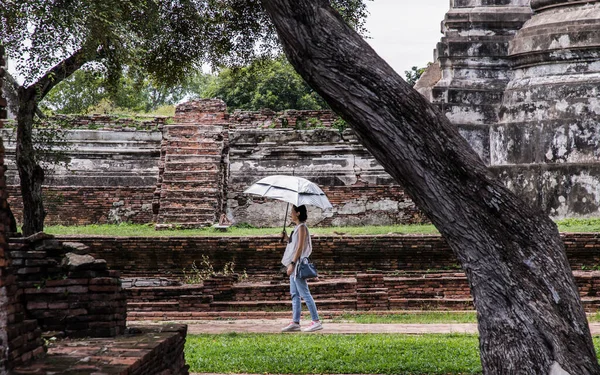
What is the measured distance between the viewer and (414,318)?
32.9 feet

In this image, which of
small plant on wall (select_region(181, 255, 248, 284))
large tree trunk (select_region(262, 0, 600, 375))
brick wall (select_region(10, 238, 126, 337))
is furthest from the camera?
small plant on wall (select_region(181, 255, 248, 284))

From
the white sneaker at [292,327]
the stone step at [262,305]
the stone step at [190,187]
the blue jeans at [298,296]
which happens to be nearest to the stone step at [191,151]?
the stone step at [190,187]

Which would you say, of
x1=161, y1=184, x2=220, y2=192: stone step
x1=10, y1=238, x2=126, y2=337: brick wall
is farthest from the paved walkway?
x1=161, y1=184, x2=220, y2=192: stone step

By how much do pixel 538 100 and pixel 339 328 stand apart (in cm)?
618

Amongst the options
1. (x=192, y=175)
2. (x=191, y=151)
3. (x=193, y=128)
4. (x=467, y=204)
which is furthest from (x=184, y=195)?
(x=467, y=204)

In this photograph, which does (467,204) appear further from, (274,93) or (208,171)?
(274,93)

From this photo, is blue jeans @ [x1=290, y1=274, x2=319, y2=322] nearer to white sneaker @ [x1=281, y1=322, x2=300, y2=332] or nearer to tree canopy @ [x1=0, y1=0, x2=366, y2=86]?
white sneaker @ [x1=281, y1=322, x2=300, y2=332]

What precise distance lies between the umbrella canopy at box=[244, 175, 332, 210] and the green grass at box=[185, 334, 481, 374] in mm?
1885

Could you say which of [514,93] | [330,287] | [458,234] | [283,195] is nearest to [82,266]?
[458,234]

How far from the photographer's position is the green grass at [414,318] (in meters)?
9.77

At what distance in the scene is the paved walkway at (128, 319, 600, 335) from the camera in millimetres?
8992

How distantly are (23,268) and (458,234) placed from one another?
2.45 meters

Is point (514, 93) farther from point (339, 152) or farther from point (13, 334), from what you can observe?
point (13, 334)

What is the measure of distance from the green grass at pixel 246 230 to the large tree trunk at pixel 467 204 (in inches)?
264
